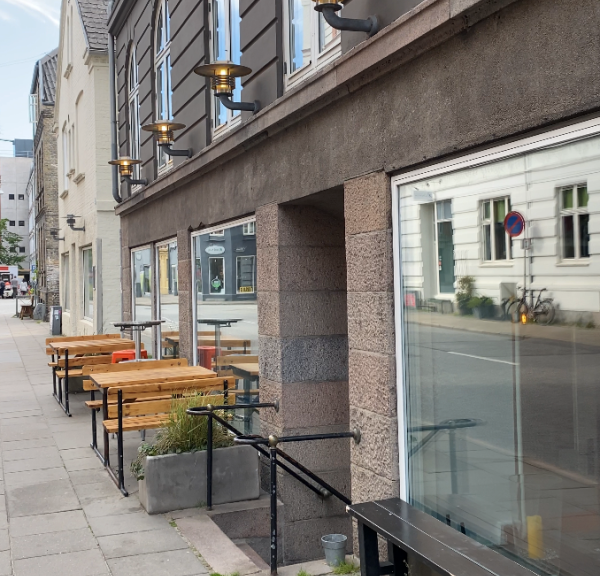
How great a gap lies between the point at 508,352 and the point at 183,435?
3.60 meters

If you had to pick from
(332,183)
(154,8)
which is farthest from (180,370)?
(154,8)

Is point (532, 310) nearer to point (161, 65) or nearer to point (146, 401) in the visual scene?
point (146, 401)

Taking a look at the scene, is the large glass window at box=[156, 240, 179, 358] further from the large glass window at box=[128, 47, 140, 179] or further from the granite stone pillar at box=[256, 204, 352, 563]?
the granite stone pillar at box=[256, 204, 352, 563]

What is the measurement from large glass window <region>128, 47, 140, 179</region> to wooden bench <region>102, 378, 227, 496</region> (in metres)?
7.16

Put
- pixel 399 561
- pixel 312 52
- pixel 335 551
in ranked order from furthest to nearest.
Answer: pixel 312 52 → pixel 335 551 → pixel 399 561

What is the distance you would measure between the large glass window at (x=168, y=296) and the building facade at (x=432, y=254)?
10.1 feet

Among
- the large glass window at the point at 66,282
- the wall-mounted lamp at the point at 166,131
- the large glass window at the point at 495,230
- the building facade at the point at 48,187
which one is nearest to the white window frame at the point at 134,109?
the wall-mounted lamp at the point at 166,131

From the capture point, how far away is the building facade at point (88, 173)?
1920 centimetres

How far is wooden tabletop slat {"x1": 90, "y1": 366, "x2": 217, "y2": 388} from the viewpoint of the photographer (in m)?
8.05

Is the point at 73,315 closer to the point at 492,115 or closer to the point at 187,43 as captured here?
the point at 187,43

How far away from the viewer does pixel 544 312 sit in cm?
392

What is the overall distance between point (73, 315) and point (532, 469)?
73.0 ft

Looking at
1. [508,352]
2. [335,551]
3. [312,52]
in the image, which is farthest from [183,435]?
[508,352]

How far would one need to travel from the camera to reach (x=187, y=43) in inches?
407
